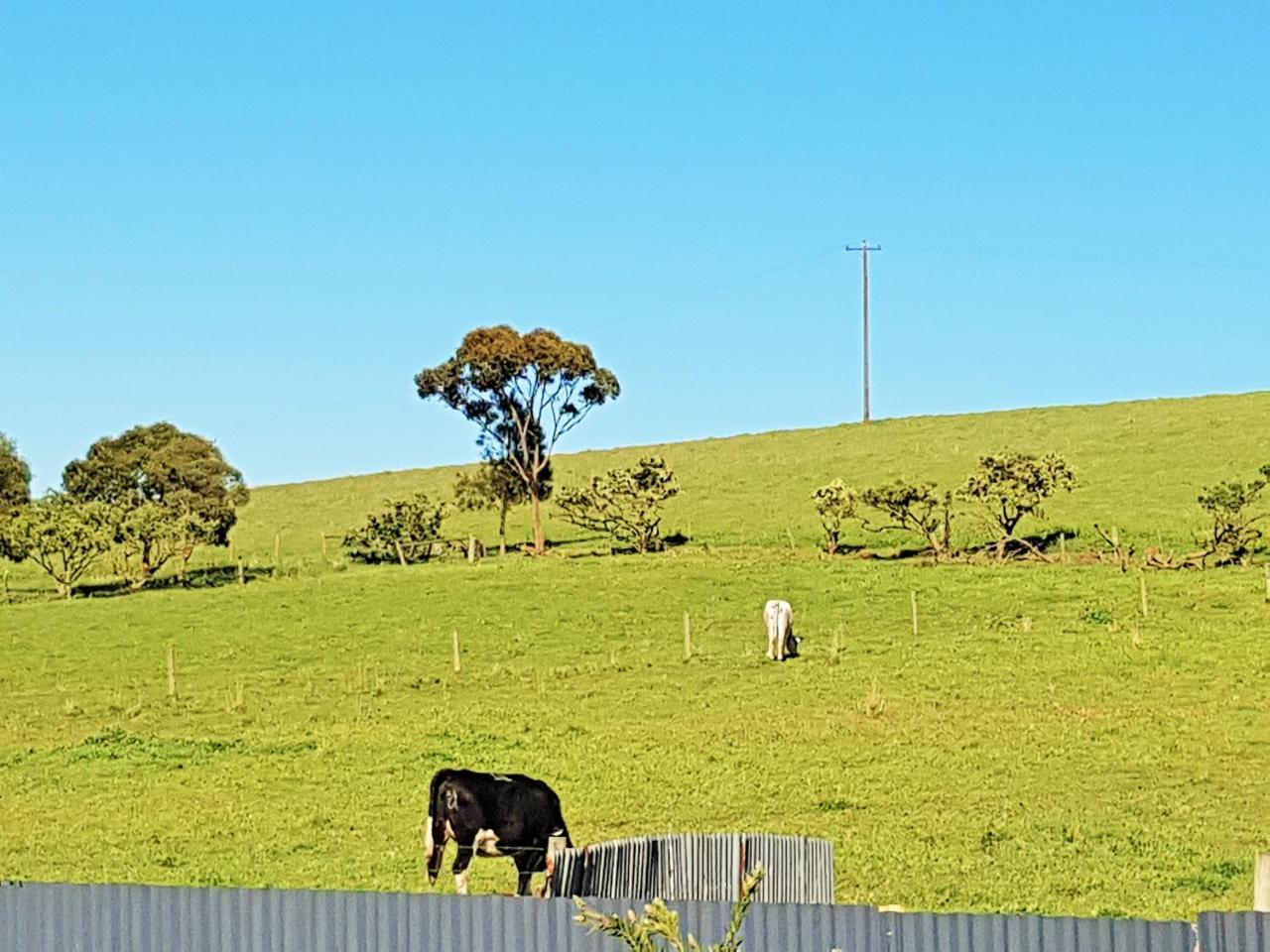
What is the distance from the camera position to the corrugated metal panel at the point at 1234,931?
11.6 metres

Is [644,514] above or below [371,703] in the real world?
above

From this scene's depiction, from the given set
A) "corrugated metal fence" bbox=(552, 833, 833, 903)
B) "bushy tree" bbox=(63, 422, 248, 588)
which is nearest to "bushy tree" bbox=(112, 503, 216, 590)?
"bushy tree" bbox=(63, 422, 248, 588)

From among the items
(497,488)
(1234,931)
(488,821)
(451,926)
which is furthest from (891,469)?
(1234,931)

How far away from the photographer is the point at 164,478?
8344cm

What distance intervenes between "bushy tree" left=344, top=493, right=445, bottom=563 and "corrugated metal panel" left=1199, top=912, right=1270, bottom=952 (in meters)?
62.6

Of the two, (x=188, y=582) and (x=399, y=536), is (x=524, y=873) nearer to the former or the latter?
(x=188, y=582)

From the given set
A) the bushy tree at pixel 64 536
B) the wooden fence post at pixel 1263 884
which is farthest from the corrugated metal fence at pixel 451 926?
the bushy tree at pixel 64 536

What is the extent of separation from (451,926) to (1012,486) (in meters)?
54.1

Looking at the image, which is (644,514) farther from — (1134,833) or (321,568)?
(1134,833)

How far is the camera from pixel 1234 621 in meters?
44.8

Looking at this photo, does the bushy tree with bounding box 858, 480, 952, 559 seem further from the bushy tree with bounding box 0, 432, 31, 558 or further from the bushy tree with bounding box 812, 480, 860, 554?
the bushy tree with bounding box 0, 432, 31, 558

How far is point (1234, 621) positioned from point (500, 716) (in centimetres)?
1900

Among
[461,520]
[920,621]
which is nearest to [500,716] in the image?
[920,621]

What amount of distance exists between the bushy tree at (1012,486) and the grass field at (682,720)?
4289mm
